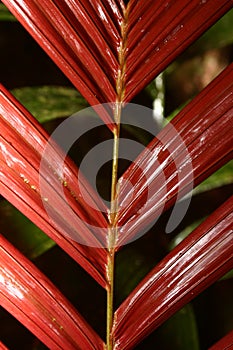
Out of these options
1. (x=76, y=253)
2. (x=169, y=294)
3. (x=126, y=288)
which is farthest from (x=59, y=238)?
(x=126, y=288)

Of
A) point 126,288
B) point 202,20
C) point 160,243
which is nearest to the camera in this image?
point 202,20

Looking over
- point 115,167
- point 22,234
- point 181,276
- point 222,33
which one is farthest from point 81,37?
point 222,33

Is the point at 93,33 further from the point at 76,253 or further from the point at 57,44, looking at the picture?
the point at 76,253

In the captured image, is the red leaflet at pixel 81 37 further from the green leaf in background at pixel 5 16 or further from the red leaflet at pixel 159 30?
the green leaf in background at pixel 5 16

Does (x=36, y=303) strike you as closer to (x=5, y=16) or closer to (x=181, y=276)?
(x=181, y=276)

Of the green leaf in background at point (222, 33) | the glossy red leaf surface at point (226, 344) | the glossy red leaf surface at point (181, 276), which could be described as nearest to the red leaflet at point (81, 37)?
the glossy red leaf surface at point (181, 276)
